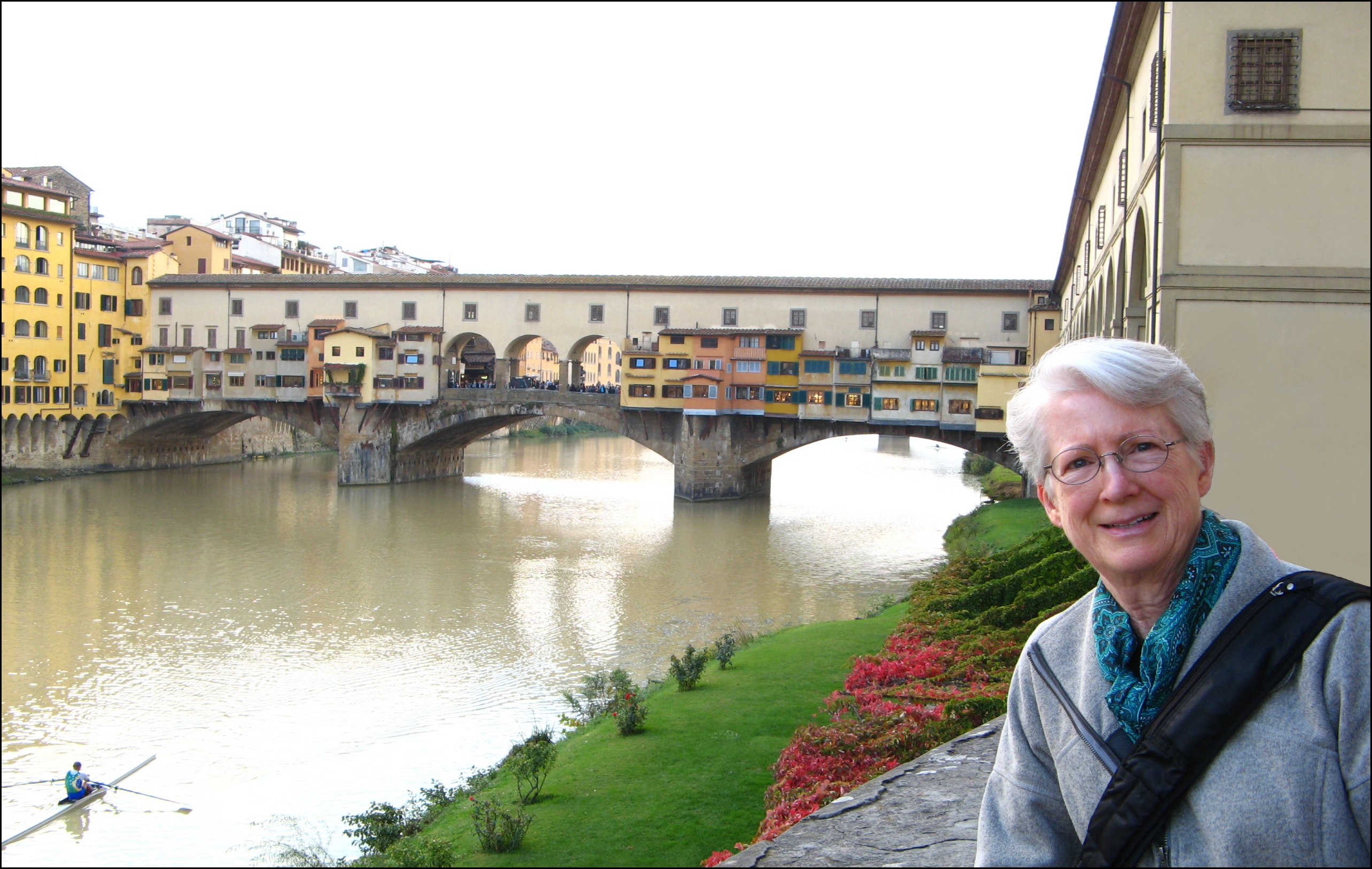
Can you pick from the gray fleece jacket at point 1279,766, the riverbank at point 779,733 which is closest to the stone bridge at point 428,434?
the riverbank at point 779,733

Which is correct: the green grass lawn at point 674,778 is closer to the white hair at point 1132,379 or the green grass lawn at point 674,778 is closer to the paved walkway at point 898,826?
the paved walkway at point 898,826

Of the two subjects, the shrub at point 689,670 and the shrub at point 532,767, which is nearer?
the shrub at point 532,767

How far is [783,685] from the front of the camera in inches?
429

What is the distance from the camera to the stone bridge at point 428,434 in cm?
3256

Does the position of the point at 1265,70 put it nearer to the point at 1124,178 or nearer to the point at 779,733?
the point at 1124,178

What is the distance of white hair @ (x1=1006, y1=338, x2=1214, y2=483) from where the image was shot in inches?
66.2

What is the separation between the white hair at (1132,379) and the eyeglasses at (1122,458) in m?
0.05

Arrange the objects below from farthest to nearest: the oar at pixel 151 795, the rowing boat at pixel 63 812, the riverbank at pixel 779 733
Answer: the oar at pixel 151 795
the rowing boat at pixel 63 812
the riverbank at pixel 779 733

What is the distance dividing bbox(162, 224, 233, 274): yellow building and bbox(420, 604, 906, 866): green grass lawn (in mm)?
40140

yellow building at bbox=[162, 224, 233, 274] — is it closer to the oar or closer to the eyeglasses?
the oar

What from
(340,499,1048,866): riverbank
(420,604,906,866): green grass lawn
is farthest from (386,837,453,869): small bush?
(420,604,906,866): green grass lawn

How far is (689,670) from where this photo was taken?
11.5 meters

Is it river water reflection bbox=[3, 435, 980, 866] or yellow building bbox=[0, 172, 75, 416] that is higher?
yellow building bbox=[0, 172, 75, 416]

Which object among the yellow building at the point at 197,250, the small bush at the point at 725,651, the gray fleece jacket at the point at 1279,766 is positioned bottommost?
the small bush at the point at 725,651
